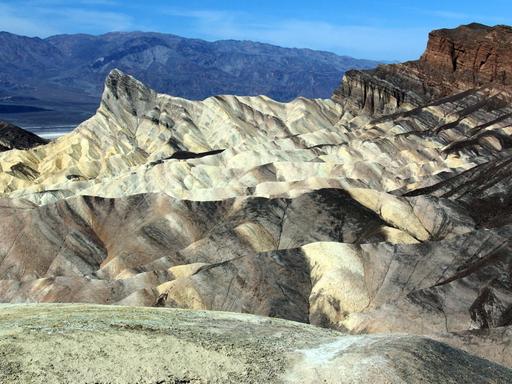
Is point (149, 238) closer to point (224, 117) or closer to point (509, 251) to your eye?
point (509, 251)

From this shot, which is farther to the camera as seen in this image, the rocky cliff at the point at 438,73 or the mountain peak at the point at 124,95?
the mountain peak at the point at 124,95

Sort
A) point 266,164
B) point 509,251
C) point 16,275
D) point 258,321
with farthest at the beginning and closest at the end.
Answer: point 266,164 → point 16,275 → point 509,251 → point 258,321

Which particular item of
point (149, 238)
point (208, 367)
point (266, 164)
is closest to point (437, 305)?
point (208, 367)

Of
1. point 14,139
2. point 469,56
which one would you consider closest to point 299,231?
point 469,56

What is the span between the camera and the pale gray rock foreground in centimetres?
2528

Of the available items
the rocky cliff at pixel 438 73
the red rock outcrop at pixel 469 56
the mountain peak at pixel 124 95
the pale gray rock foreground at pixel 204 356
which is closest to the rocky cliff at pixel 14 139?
the mountain peak at pixel 124 95

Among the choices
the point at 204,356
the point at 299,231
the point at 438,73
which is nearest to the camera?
the point at 204,356

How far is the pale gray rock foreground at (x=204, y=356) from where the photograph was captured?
25.3 metres

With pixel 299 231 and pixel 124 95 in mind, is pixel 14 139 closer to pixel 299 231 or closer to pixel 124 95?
pixel 124 95

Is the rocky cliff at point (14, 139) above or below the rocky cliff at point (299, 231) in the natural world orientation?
below

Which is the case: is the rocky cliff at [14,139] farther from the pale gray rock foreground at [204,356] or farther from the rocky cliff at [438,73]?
the pale gray rock foreground at [204,356]

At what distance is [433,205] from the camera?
66.9 metres

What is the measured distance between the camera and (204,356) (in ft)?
88.6

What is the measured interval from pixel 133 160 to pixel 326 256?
70.2m
